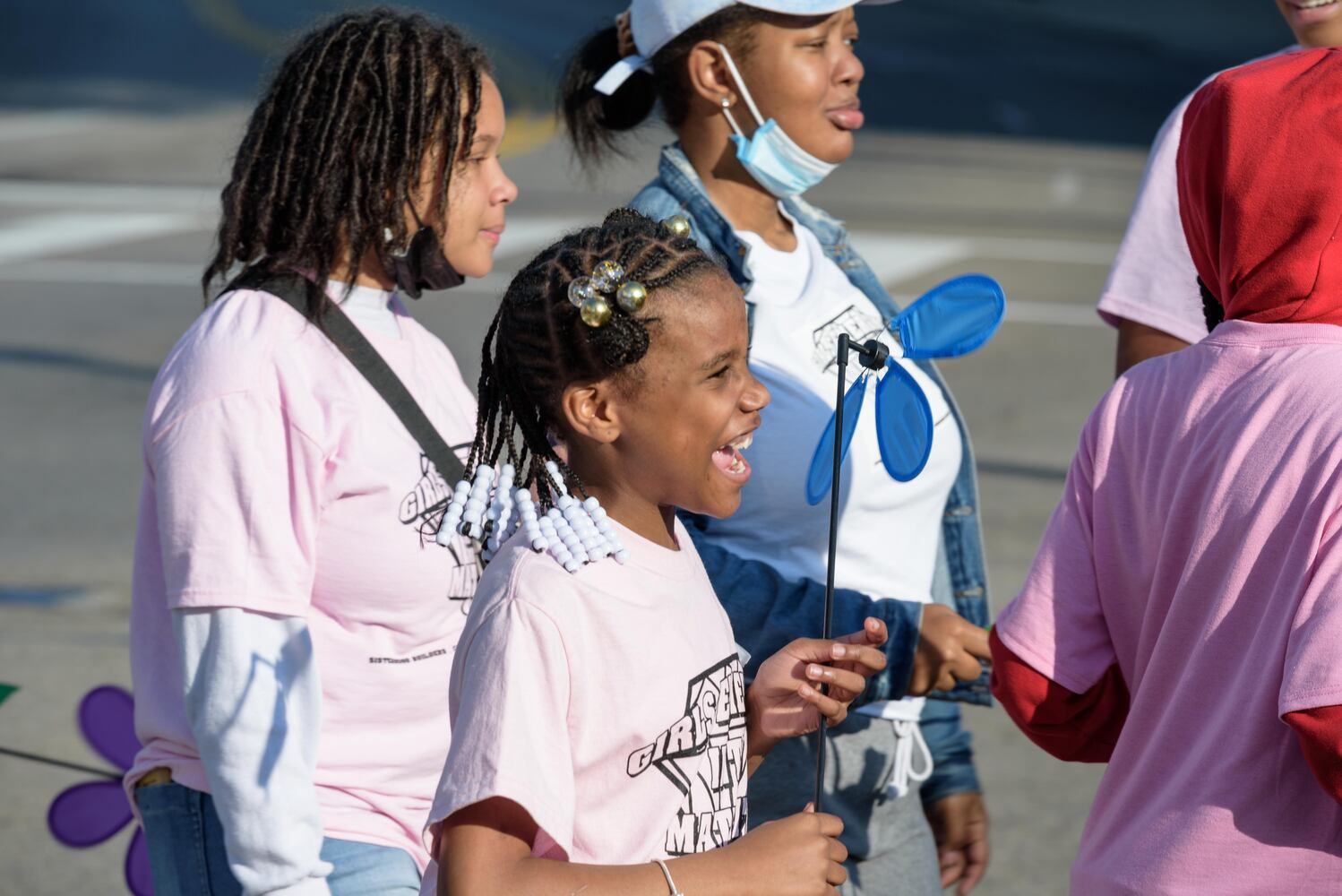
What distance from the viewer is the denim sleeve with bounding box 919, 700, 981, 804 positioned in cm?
309

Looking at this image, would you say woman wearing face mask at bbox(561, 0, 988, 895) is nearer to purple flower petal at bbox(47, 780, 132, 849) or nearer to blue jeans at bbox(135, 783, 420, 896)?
blue jeans at bbox(135, 783, 420, 896)

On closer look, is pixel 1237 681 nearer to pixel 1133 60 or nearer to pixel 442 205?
pixel 442 205

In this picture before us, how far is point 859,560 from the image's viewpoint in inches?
112

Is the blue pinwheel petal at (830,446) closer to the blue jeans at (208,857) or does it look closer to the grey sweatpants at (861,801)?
the grey sweatpants at (861,801)

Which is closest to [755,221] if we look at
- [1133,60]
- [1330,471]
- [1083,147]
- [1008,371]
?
[1330,471]

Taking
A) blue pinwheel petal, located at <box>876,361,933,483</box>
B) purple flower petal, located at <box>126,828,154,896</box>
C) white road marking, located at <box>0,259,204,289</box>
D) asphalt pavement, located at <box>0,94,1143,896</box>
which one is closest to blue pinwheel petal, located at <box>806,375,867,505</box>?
blue pinwheel petal, located at <box>876,361,933,483</box>

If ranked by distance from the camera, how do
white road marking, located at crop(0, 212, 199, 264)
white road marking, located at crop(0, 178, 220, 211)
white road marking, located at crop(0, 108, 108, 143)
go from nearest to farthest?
white road marking, located at crop(0, 212, 199, 264) < white road marking, located at crop(0, 178, 220, 211) < white road marking, located at crop(0, 108, 108, 143)

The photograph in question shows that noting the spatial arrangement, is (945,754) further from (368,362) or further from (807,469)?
(368,362)

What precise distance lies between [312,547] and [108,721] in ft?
3.62

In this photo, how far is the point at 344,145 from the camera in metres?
2.72

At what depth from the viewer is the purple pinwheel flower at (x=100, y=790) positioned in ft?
10.9

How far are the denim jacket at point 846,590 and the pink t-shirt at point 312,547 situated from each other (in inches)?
17.1

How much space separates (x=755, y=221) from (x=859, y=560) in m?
0.64

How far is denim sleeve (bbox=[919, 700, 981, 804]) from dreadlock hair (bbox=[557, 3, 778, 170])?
3.77 ft
